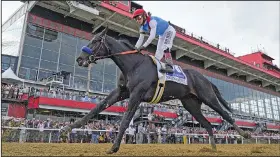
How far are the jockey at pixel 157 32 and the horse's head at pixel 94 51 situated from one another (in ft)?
2.45

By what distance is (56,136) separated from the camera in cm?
1411

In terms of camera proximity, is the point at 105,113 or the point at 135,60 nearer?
the point at 135,60

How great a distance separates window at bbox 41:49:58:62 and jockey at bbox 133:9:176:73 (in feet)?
75.9

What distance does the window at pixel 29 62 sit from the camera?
25.6 meters

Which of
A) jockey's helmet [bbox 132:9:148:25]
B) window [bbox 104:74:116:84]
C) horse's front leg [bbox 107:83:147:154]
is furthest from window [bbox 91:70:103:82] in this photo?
horse's front leg [bbox 107:83:147:154]

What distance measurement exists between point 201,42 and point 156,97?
3602 centimetres

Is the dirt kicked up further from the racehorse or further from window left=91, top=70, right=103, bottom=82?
window left=91, top=70, right=103, bottom=82

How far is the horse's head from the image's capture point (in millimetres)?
5352

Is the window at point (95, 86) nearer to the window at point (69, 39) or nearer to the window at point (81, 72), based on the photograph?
the window at point (81, 72)

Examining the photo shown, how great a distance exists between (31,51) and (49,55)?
1.90 metres

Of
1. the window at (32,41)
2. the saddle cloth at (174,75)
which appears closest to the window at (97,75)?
the window at (32,41)

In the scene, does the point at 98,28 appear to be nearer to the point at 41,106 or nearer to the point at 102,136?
the point at 41,106

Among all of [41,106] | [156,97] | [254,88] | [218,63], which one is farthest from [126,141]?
[254,88]

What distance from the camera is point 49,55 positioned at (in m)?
27.9
